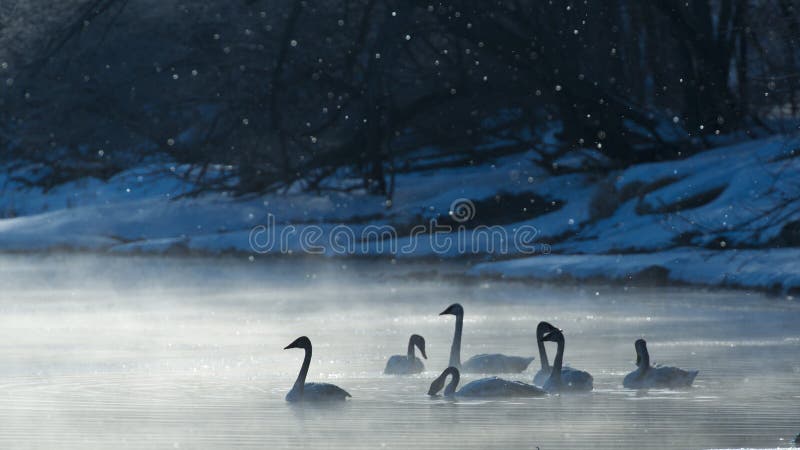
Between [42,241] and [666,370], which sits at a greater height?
[42,241]

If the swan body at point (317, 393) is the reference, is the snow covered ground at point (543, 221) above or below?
above

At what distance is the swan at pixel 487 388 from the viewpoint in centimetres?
1068

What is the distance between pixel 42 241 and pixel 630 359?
19346mm

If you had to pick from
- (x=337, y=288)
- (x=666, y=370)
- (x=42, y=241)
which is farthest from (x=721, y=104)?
(x=666, y=370)

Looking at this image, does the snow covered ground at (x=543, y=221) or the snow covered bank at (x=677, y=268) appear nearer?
the snow covered bank at (x=677, y=268)

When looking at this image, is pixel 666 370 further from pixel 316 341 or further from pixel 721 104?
pixel 721 104

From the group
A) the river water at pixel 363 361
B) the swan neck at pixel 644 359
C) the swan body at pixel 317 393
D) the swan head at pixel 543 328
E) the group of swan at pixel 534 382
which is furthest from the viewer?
the swan head at pixel 543 328

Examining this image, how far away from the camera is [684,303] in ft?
55.5

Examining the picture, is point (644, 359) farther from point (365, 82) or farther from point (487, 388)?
point (365, 82)

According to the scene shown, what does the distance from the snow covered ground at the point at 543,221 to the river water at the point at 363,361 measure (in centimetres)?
104
